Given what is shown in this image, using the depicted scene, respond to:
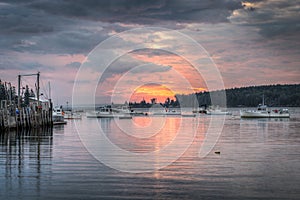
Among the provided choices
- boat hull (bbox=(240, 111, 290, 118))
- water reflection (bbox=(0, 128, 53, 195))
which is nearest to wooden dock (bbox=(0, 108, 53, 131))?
water reflection (bbox=(0, 128, 53, 195))

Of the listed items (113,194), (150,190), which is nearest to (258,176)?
(150,190)

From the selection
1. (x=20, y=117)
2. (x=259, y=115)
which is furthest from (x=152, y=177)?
(x=259, y=115)

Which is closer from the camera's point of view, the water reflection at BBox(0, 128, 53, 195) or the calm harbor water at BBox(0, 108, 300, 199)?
the calm harbor water at BBox(0, 108, 300, 199)

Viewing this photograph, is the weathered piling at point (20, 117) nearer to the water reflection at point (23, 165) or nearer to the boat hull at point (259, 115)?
the water reflection at point (23, 165)

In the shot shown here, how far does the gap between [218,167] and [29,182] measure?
908 cm

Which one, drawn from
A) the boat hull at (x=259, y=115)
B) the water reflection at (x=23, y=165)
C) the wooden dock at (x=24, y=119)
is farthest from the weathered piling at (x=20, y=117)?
the boat hull at (x=259, y=115)

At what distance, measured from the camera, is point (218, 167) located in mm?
20984

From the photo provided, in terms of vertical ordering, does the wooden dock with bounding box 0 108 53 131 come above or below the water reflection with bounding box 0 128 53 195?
above

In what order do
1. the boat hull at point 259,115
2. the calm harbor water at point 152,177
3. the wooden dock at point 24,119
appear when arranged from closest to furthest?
1. the calm harbor water at point 152,177
2. the wooden dock at point 24,119
3. the boat hull at point 259,115

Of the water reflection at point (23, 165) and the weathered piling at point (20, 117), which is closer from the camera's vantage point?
the water reflection at point (23, 165)

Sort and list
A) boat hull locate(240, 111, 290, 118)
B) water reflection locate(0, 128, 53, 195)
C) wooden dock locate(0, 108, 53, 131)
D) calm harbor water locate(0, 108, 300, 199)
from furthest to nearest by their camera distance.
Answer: boat hull locate(240, 111, 290, 118)
wooden dock locate(0, 108, 53, 131)
water reflection locate(0, 128, 53, 195)
calm harbor water locate(0, 108, 300, 199)

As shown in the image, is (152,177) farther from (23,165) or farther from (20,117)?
(20,117)

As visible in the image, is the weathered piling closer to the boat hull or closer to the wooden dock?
the wooden dock

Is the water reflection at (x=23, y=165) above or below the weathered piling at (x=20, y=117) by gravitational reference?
below
